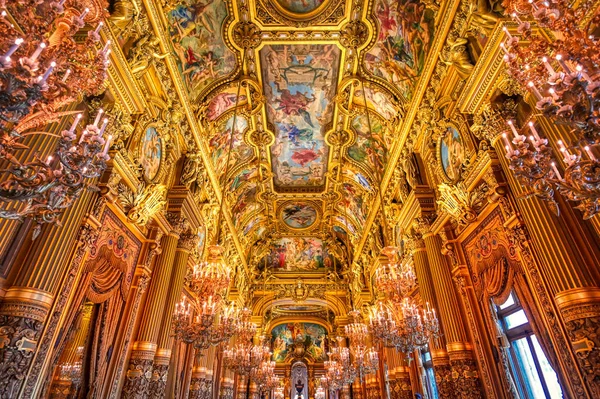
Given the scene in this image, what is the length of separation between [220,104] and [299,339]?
21281 millimetres

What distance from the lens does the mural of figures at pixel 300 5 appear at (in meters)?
8.67

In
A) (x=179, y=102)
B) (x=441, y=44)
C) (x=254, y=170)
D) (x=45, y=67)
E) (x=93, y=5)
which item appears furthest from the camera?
(x=254, y=170)

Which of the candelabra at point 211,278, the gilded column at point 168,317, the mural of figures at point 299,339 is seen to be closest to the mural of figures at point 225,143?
the gilded column at point 168,317

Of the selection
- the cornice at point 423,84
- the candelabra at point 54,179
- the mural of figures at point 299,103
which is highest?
the mural of figures at point 299,103

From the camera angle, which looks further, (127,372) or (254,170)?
(254,170)

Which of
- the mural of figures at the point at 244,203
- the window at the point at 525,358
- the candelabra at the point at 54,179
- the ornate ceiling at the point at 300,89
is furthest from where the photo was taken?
the mural of figures at the point at 244,203

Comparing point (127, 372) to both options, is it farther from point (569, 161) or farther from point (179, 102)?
point (569, 161)

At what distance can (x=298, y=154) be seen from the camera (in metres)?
14.5

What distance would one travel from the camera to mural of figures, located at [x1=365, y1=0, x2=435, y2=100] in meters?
8.18

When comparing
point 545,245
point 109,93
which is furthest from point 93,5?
point 545,245

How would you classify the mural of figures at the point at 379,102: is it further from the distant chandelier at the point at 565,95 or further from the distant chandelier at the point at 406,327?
the distant chandelier at the point at 565,95

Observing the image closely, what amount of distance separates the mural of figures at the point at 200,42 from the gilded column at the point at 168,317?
14.3 feet

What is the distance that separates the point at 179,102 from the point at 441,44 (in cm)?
666

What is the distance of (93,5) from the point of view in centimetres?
451
